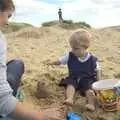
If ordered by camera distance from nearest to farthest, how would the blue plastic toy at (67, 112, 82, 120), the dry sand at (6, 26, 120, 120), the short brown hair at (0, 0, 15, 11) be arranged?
the short brown hair at (0, 0, 15, 11)
the blue plastic toy at (67, 112, 82, 120)
the dry sand at (6, 26, 120, 120)

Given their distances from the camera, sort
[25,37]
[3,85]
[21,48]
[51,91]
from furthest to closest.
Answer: [25,37] < [21,48] < [51,91] < [3,85]

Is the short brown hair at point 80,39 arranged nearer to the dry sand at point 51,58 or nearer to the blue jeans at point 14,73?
the dry sand at point 51,58

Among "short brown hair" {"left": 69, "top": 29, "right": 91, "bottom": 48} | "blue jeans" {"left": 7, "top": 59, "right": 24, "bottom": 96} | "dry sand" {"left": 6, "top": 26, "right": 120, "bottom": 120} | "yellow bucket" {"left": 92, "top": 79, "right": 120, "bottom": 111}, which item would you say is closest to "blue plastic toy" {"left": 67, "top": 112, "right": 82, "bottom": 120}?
"dry sand" {"left": 6, "top": 26, "right": 120, "bottom": 120}

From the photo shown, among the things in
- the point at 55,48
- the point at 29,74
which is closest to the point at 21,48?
the point at 55,48

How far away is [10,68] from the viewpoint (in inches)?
160

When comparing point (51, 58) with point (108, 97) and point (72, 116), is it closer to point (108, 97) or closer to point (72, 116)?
point (108, 97)

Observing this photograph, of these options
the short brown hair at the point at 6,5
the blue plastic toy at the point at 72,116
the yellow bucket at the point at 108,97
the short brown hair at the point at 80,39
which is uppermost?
the short brown hair at the point at 6,5

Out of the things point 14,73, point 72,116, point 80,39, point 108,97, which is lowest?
point 72,116

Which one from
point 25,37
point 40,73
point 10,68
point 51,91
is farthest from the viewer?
point 25,37

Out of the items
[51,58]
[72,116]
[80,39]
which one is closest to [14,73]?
[72,116]

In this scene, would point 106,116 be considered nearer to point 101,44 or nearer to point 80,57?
point 80,57

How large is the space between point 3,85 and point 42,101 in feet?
6.35

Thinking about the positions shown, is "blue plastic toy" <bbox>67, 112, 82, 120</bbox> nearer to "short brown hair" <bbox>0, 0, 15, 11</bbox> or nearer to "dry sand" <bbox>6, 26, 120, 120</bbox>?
"dry sand" <bbox>6, 26, 120, 120</bbox>

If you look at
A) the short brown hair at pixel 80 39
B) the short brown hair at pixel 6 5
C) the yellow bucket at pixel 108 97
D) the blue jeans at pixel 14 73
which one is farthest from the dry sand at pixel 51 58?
the short brown hair at pixel 6 5
